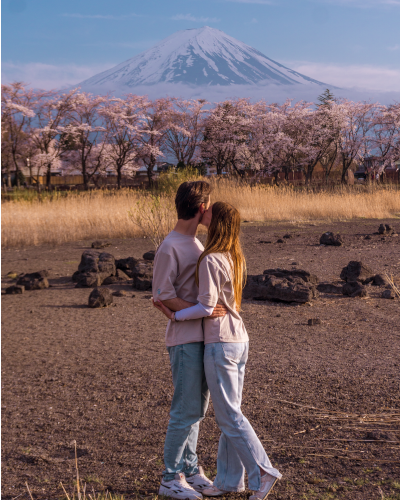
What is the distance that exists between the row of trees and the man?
31.5 m

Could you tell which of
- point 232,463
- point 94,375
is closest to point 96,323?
point 94,375

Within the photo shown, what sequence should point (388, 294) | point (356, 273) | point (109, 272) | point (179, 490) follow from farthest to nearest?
point (109, 272) < point (356, 273) < point (388, 294) < point (179, 490)

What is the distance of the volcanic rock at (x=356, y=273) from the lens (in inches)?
275

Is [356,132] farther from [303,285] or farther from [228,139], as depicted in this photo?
[303,285]

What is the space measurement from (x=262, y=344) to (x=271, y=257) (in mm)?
4658

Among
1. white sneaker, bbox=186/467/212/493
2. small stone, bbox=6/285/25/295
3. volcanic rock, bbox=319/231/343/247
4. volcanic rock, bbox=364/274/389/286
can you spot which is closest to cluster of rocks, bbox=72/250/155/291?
small stone, bbox=6/285/25/295

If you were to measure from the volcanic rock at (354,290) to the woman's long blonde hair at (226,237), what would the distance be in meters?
4.46

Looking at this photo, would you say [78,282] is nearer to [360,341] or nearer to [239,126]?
[360,341]

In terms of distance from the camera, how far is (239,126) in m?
35.4

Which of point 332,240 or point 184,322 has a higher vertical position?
point 184,322

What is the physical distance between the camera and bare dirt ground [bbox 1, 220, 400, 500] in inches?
107

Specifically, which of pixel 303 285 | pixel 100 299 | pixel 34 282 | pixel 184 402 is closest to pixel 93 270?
pixel 34 282

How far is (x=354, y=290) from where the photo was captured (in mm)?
6418

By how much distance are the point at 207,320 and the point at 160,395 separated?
1798 millimetres
